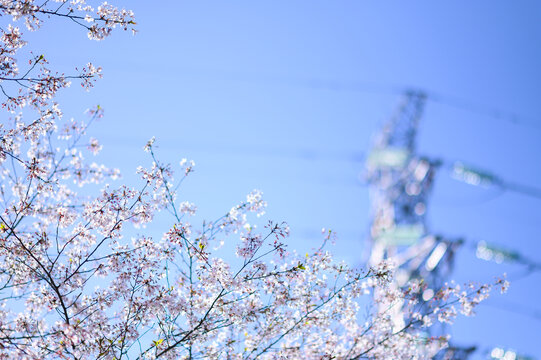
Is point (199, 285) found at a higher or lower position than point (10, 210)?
lower

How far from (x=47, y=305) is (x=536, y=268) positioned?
62.0ft

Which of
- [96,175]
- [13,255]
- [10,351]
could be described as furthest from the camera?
[96,175]

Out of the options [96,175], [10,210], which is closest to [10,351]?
[10,210]

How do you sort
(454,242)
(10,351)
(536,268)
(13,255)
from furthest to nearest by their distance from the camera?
(536,268) < (454,242) < (13,255) < (10,351)

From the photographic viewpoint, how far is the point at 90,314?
6.51m

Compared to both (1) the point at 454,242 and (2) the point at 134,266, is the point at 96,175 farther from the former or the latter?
(1) the point at 454,242

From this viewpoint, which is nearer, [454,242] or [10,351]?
[10,351]

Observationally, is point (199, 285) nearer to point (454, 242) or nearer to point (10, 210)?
point (10, 210)

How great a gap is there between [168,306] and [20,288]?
93.5 inches

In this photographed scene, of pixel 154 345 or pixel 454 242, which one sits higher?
pixel 454 242

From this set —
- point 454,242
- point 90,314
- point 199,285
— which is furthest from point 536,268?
point 90,314

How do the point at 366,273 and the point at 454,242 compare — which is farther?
the point at 454,242

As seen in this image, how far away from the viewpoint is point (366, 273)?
7098mm

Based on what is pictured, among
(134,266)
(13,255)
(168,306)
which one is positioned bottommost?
(168,306)
